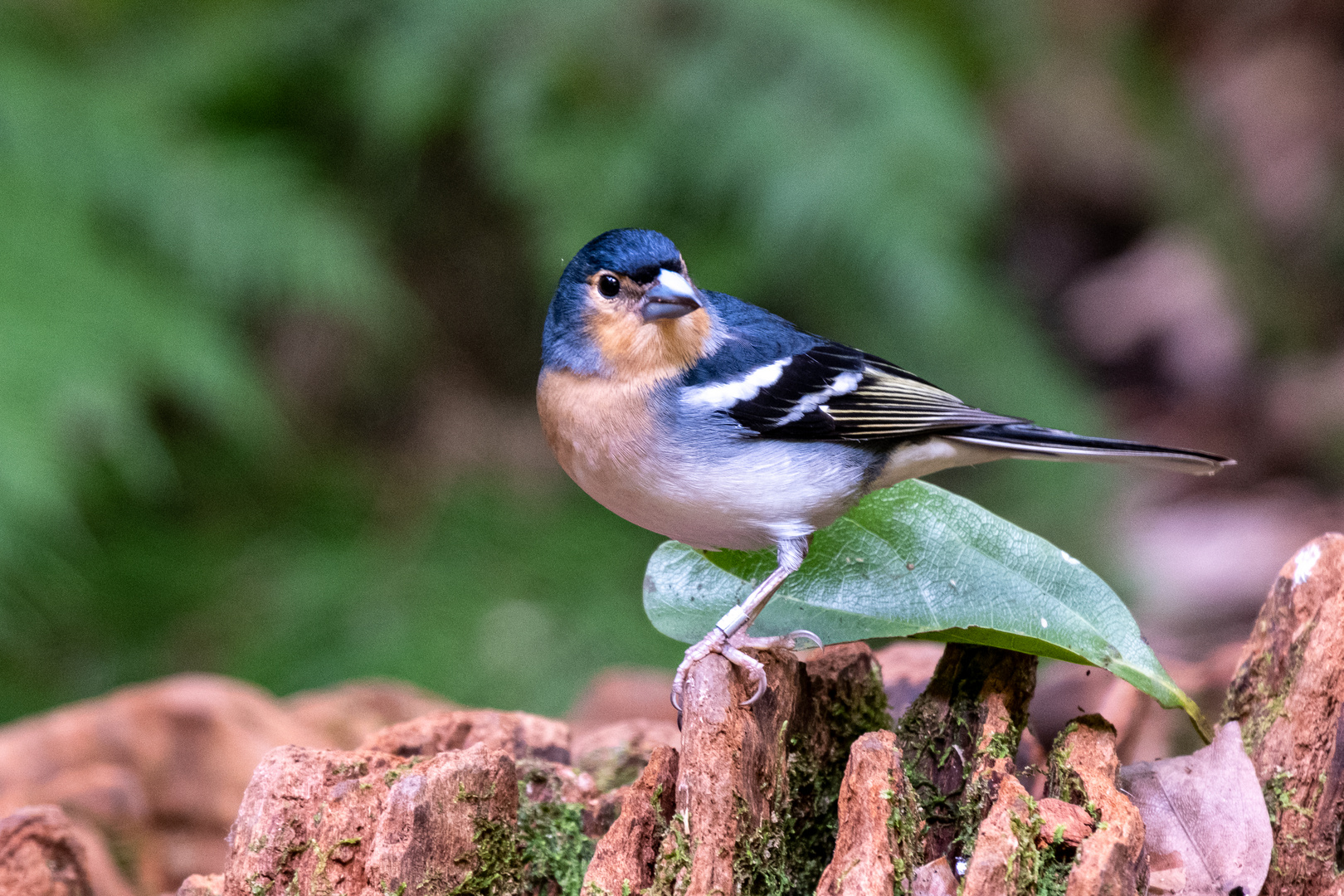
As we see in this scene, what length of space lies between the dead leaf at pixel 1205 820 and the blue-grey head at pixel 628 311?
1.47 m

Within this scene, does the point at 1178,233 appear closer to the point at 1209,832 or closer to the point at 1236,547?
the point at 1236,547

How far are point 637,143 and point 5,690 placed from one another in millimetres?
3790

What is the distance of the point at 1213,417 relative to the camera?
7.68 metres

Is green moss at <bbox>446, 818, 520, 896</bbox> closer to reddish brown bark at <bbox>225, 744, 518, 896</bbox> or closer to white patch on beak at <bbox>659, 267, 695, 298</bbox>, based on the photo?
reddish brown bark at <bbox>225, 744, 518, 896</bbox>

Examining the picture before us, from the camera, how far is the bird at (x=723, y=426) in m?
2.87

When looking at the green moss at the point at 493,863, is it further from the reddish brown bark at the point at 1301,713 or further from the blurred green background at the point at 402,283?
the blurred green background at the point at 402,283

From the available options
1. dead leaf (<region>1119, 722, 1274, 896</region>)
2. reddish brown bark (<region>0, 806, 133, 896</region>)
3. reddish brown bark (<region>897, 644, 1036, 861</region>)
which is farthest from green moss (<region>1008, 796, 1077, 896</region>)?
reddish brown bark (<region>0, 806, 133, 896</region>)

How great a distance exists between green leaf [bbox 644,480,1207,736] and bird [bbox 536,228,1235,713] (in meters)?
0.08

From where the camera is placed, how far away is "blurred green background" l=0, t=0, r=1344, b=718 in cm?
510

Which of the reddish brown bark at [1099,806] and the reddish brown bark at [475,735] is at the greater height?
the reddish brown bark at [475,735]

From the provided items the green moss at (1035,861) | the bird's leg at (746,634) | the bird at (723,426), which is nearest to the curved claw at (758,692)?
the bird's leg at (746,634)

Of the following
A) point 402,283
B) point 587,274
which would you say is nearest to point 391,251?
point 402,283

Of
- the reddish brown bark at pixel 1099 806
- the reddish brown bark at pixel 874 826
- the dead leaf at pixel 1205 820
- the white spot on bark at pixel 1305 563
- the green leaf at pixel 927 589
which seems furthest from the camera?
the white spot on bark at pixel 1305 563

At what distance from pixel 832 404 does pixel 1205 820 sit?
1312 millimetres
